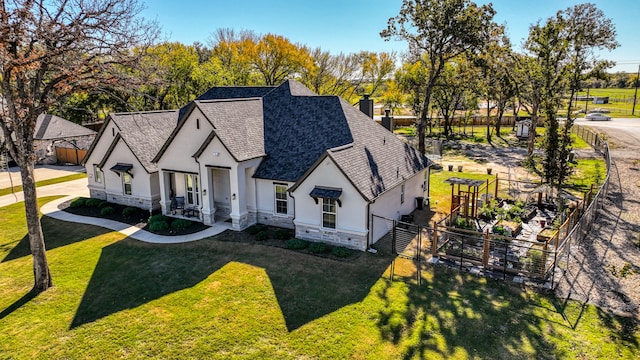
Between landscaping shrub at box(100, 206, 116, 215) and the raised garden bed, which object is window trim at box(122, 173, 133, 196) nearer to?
landscaping shrub at box(100, 206, 116, 215)

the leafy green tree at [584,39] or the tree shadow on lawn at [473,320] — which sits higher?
the leafy green tree at [584,39]

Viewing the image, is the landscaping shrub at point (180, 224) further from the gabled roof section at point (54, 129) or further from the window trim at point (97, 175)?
the gabled roof section at point (54, 129)

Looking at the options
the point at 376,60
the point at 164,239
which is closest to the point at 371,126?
the point at 164,239

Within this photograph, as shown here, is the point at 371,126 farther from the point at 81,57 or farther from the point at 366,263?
the point at 81,57

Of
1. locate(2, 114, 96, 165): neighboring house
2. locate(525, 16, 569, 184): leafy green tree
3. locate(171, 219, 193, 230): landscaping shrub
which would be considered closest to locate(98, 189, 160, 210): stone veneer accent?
locate(171, 219, 193, 230): landscaping shrub

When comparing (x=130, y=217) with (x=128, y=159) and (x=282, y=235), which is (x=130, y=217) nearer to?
(x=128, y=159)

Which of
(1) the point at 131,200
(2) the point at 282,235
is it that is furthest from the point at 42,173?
(2) the point at 282,235

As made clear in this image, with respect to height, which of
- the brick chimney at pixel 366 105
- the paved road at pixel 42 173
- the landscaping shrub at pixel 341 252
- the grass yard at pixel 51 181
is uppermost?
the brick chimney at pixel 366 105

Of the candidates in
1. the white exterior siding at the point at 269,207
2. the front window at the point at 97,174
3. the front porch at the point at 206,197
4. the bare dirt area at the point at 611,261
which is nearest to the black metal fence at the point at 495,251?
the bare dirt area at the point at 611,261
